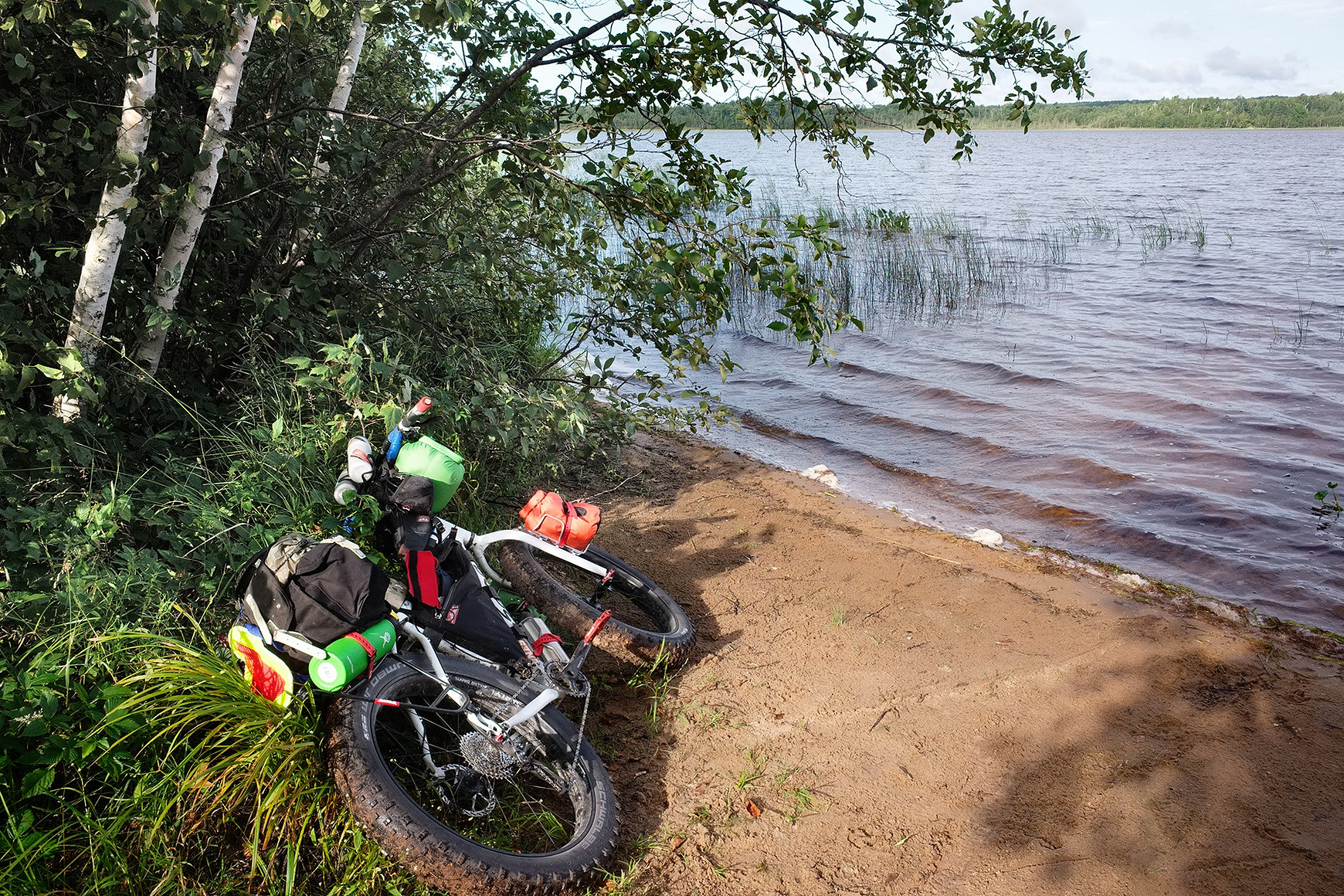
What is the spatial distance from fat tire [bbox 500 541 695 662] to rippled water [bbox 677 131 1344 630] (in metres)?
2.45

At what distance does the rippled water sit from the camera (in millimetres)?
Answer: 7113

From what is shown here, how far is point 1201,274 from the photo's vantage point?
682 inches

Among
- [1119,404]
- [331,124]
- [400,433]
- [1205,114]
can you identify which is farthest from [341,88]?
[1205,114]

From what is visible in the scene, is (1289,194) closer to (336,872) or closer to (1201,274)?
(1201,274)

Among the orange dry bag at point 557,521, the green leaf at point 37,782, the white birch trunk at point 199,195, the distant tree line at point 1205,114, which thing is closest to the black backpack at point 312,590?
the green leaf at point 37,782

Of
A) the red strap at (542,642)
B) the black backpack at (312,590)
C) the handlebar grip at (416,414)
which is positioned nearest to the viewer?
the black backpack at (312,590)

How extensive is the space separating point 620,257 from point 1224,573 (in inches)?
541

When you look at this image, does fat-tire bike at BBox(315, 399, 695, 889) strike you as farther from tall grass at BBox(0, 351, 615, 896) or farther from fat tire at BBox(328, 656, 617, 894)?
tall grass at BBox(0, 351, 615, 896)

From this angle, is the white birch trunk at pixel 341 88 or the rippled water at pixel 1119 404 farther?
the rippled water at pixel 1119 404

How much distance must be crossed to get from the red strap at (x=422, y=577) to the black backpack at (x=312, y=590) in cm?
27

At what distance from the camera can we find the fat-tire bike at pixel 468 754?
2.71m

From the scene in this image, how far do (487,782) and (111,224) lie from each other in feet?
9.37

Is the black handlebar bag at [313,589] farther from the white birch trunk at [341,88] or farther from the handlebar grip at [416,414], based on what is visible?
the white birch trunk at [341,88]

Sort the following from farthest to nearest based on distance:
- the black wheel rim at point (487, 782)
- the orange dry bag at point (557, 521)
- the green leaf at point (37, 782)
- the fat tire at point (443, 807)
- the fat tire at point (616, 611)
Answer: the fat tire at point (616, 611) < the orange dry bag at point (557, 521) < the black wheel rim at point (487, 782) < the green leaf at point (37, 782) < the fat tire at point (443, 807)
